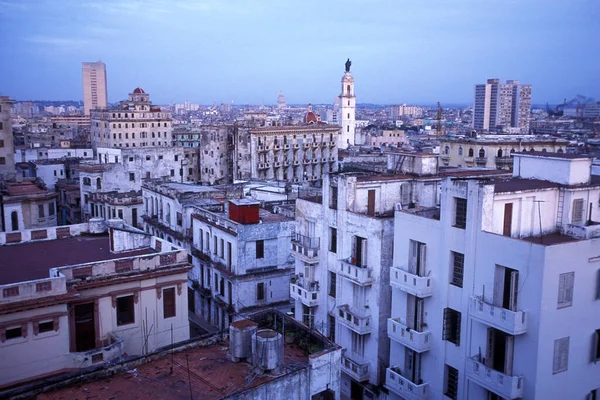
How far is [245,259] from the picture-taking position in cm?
3616

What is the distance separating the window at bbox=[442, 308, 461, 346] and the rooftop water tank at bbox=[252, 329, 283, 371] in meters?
8.52

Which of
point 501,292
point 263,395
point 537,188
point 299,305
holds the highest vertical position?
point 537,188

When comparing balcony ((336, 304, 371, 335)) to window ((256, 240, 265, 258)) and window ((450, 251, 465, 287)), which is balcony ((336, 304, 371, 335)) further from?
window ((256, 240, 265, 258))

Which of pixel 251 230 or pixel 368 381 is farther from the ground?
pixel 251 230

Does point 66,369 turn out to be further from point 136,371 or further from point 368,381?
point 368,381

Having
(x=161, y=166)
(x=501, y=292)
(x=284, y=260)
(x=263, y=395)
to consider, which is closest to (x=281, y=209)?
(x=284, y=260)

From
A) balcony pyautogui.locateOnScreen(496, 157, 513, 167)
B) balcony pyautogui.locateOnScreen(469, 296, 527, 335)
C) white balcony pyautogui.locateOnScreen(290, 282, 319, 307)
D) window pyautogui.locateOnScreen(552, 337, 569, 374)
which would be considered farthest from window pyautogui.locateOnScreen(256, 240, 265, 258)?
balcony pyautogui.locateOnScreen(496, 157, 513, 167)

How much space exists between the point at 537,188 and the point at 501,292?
197 inches

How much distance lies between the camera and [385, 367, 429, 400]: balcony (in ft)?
82.1

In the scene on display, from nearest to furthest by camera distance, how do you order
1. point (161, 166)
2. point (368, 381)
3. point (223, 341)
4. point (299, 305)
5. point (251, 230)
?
point (223, 341) < point (368, 381) < point (299, 305) < point (251, 230) < point (161, 166)

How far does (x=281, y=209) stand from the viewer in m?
40.7

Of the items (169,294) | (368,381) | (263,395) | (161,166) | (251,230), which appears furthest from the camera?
(161,166)

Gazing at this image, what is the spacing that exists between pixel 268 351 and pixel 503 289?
359 inches

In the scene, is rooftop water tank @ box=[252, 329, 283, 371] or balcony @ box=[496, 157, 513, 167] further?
balcony @ box=[496, 157, 513, 167]
